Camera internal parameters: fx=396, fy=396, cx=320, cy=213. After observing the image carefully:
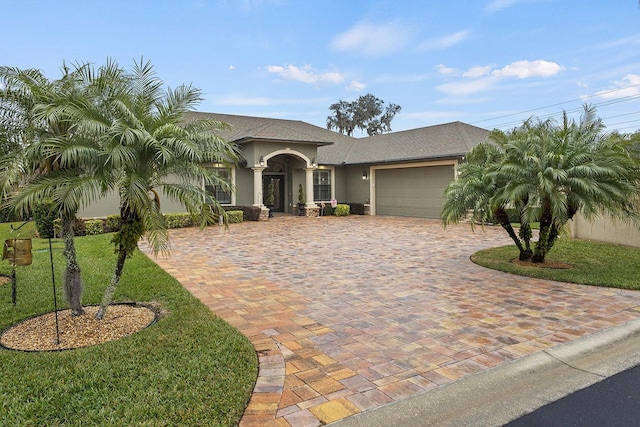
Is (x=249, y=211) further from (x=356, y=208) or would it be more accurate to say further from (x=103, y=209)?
(x=356, y=208)

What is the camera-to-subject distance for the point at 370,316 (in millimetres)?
5113

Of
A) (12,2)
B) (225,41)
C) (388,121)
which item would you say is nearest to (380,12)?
(225,41)

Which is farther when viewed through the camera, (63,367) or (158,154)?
(158,154)

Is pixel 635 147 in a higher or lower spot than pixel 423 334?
higher

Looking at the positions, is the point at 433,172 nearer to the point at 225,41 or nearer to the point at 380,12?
the point at 380,12

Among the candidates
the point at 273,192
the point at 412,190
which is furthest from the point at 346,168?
the point at 412,190

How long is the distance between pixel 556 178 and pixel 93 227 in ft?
45.6

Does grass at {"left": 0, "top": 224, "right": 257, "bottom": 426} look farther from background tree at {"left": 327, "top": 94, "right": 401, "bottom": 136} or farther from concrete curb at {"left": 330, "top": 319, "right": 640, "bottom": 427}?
background tree at {"left": 327, "top": 94, "right": 401, "bottom": 136}

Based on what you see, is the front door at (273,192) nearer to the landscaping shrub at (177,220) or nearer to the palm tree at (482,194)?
the landscaping shrub at (177,220)

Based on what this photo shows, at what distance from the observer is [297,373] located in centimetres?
355

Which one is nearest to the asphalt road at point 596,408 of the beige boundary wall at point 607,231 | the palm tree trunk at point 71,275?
the palm tree trunk at point 71,275

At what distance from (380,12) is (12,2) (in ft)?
37.4

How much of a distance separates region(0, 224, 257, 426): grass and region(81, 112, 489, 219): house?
13081mm

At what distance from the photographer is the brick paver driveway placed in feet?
10.8
